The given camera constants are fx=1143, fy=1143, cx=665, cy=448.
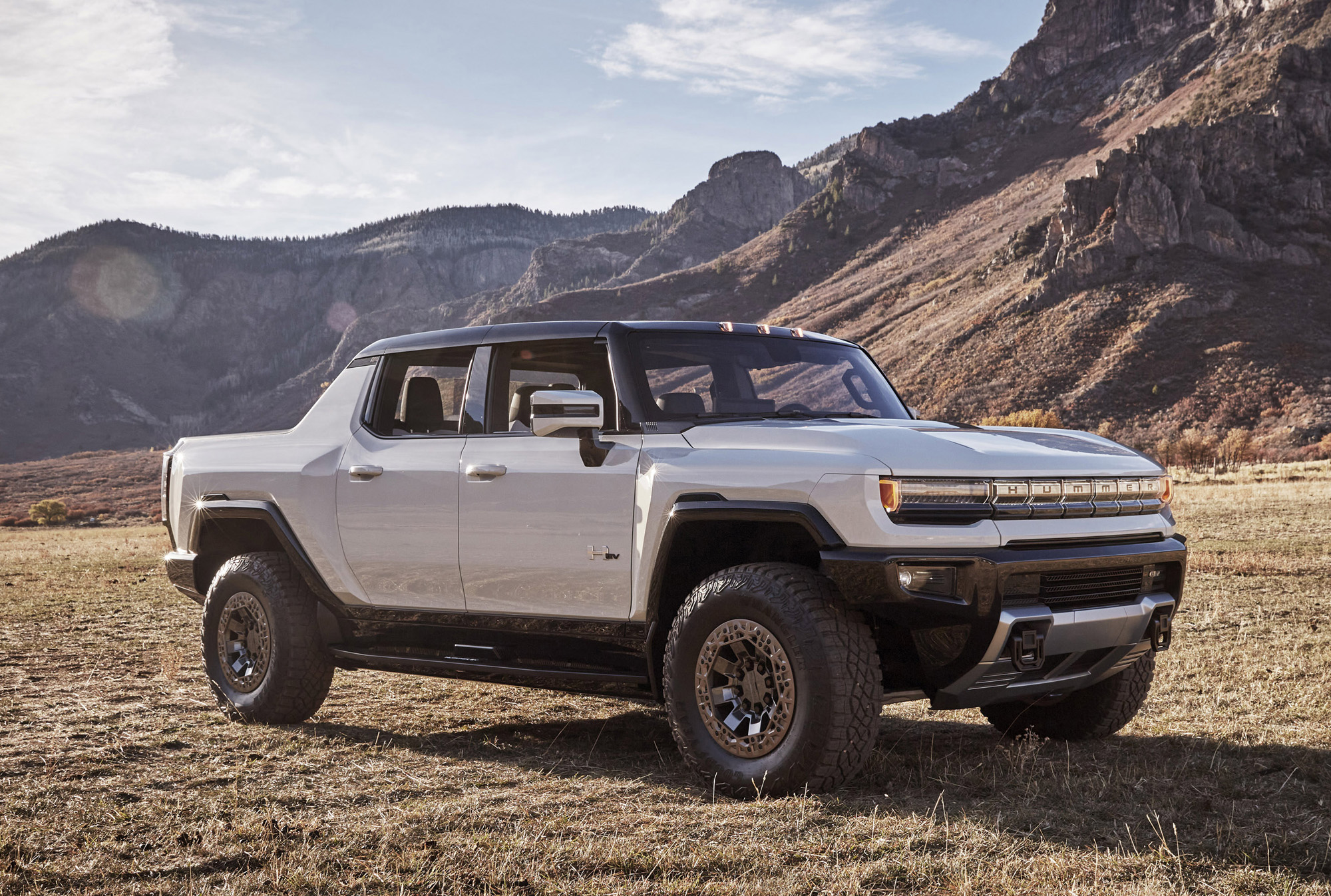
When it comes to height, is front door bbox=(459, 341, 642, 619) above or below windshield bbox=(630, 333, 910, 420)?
below

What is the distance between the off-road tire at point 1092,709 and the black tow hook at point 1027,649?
48.9 inches

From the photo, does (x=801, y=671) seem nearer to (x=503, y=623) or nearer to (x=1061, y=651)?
(x=1061, y=651)

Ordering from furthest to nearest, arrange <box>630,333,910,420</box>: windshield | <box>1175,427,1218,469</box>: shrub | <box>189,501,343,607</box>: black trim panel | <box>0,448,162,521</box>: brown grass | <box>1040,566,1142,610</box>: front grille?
<box>0,448,162,521</box>: brown grass < <box>1175,427,1218,469</box>: shrub < <box>189,501,343,607</box>: black trim panel < <box>630,333,910,420</box>: windshield < <box>1040,566,1142,610</box>: front grille

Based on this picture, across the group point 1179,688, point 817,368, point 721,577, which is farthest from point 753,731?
point 1179,688

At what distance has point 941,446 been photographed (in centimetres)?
475

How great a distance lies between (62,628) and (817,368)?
860cm

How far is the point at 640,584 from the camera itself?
17.3ft

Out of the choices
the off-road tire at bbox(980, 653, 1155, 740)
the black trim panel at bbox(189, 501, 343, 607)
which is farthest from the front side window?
the off-road tire at bbox(980, 653, 1155, 740)

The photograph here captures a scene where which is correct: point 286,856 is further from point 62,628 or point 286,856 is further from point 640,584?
point 62,628

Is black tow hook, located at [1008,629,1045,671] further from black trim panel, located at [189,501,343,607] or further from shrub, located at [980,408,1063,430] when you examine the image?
shrub, located at [980,408,1063,430]

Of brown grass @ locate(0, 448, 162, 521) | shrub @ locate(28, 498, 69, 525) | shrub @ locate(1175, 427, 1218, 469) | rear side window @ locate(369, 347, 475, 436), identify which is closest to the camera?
rear side window @ locate(369, 347, 475, 436)

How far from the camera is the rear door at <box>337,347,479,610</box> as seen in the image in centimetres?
605

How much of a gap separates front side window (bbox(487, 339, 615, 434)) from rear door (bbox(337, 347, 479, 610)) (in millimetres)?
216

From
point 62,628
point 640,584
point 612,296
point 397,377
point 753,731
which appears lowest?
point 62,628
